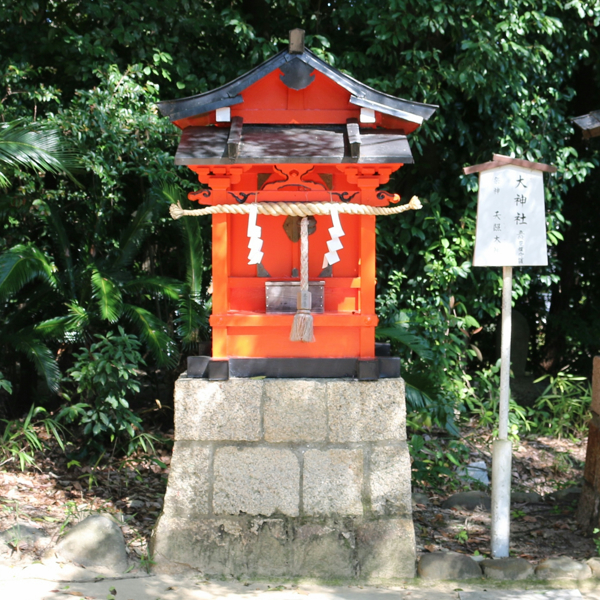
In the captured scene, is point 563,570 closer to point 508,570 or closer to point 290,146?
point 508,570

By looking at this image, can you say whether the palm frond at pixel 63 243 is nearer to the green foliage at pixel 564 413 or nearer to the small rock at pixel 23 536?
the small rock at pixel 23 536

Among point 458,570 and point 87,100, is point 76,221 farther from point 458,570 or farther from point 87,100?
point 458,570

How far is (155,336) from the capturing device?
5.64 m

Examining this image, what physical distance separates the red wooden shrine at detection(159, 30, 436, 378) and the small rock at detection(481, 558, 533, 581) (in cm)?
144

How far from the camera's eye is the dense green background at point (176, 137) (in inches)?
233

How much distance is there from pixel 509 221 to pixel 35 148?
3608mm

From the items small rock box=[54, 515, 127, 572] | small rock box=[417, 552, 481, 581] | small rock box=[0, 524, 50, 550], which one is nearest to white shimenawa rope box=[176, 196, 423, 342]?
small rock box=[417, 552, 481, 581]

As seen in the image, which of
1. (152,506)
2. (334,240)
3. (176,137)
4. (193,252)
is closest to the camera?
(334,240)

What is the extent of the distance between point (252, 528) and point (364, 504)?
68 centimetres

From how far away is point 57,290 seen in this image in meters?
5.97

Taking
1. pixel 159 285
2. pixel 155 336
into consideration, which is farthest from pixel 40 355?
pixel 159 285

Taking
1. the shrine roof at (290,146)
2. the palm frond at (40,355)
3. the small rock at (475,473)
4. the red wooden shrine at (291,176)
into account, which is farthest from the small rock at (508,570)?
the palm frond at (40,355)

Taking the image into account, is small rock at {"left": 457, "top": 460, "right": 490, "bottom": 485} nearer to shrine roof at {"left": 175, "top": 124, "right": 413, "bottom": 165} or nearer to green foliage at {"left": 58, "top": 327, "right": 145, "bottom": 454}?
green foliage at {"left": 58, "top": 327, "right": 145, "bottom": 454}

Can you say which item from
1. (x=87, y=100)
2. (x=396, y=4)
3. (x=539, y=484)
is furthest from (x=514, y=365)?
(x=87, y=100)
